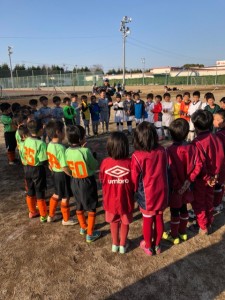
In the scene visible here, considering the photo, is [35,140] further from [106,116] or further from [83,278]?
[106,116]

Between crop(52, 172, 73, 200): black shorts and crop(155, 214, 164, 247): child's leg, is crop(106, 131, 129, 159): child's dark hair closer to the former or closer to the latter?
crop(155, 214, 164, 247): child's leg

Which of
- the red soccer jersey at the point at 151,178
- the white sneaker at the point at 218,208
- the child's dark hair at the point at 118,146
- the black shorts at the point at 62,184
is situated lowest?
the white sneaker at the point at 218,208

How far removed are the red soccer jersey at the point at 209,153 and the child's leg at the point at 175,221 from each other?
64 centimetres

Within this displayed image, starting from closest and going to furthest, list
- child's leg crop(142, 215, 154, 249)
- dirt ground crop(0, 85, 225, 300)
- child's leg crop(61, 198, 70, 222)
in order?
1. dirt ground crop(0, 85, 225, 300)
2. child's leg crop(142, 215, 154, 249)
3. child's leg crop(61, 198, 70, 222)

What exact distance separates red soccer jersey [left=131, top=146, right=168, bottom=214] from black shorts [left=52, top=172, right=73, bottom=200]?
4.71 ft

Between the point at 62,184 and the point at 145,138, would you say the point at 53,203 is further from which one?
the point at 145,138

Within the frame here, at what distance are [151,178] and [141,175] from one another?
0.43 ft

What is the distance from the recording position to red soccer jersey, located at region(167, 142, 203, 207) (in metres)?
3.56

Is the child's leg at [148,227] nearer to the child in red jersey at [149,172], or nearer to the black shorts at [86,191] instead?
the child in red jersey at [149,172]

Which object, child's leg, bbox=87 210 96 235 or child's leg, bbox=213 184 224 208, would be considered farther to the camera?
child's leg, bbox=213 184 224 208

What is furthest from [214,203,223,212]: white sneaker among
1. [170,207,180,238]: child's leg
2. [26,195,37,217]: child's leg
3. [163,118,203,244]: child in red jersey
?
[26,195,37,217]: child's leg

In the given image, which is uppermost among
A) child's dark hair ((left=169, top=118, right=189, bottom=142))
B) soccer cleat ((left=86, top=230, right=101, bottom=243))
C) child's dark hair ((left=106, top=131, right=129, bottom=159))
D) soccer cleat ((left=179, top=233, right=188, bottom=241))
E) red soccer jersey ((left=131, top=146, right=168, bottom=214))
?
child's dark hair ((left=169, top=118, right=189, bottom=142))

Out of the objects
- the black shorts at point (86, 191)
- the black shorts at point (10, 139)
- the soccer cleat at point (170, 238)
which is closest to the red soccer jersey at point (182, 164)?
the soccer cleat at point (170, 238)

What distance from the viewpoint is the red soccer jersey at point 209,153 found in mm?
3857
